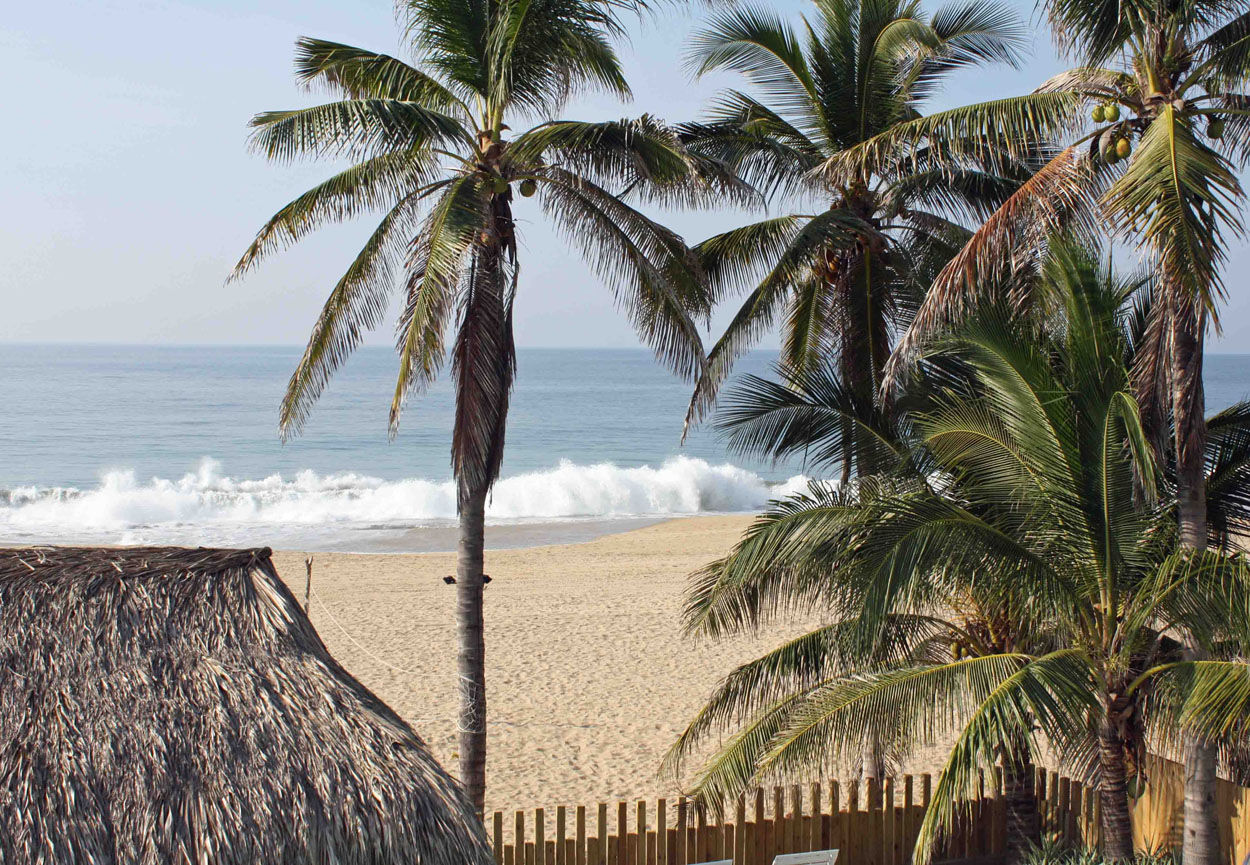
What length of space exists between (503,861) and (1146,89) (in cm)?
593

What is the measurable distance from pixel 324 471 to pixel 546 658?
32.8 meters

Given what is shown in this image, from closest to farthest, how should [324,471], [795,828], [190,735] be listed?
[190,735] < [795,828] < [324,471]

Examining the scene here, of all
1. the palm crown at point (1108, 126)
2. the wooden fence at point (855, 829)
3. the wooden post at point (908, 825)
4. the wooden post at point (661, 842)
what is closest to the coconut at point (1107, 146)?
the palm crown at point (1108, 126)

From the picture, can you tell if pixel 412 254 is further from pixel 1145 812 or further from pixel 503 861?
pixel 1145 812

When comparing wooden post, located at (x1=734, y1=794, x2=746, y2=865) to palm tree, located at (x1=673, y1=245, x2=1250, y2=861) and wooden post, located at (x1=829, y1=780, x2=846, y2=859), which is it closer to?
palm tree, located at (x1=673, y1=245, x2=1250, y2=861)

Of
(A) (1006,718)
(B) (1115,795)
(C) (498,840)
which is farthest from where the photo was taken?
(C) (498,840)

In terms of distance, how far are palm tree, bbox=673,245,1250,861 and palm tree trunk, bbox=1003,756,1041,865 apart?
332 millimetres

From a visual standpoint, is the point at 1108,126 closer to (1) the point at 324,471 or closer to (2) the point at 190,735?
(2) the point at 190,735

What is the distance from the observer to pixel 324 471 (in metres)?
44.9

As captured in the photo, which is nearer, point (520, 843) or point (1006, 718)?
point (1006, 718)

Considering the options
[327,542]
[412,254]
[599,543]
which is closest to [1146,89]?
[412,254]

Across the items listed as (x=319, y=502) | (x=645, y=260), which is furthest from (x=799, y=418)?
(x=319, y=502)

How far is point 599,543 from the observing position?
1059 inches

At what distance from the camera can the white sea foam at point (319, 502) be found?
101 ft
